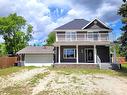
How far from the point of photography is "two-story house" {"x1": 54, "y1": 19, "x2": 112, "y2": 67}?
4081 centimetres

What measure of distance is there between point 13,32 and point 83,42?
34473 millimetres

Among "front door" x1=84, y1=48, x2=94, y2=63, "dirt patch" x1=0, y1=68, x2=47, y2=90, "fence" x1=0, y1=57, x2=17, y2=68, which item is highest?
"front door" x1=84, y1=48, x2=94, y2=63

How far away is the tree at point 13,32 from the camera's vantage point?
Answer: 69562 mm

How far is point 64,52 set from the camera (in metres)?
42.1

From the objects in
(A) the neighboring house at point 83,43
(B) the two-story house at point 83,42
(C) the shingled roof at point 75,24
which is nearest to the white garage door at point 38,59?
(A) the neighboring house at point 83,43

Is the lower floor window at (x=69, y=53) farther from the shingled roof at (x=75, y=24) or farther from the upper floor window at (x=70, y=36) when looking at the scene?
the shingled roof at (x=75, y=24)

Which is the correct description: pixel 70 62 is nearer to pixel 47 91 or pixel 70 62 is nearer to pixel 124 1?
pixel 124 1

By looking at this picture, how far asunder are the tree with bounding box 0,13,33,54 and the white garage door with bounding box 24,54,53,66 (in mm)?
26406

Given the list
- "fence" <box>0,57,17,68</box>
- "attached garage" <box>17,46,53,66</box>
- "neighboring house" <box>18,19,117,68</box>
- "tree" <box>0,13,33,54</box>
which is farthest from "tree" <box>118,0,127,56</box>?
"tree" <box>0,13,33,54</box>

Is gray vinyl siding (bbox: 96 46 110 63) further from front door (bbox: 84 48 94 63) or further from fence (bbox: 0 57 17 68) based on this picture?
fence (bbox: 0 57 17 68)

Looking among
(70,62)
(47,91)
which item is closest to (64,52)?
(70,62)

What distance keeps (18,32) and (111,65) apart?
123ft

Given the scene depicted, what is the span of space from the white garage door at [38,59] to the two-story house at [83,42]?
1761mm

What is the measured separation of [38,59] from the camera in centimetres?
4416
